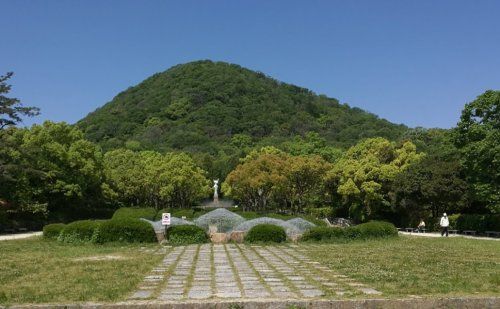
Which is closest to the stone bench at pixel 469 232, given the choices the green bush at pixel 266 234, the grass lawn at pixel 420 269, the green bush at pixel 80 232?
the grass lawn at pixel 420 269

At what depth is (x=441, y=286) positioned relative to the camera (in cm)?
896

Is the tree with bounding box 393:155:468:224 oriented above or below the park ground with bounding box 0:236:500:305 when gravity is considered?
above

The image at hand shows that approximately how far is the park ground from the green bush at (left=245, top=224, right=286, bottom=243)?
383 cm

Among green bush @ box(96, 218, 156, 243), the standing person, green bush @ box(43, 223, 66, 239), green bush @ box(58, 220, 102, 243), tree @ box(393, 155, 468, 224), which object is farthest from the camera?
the standing person

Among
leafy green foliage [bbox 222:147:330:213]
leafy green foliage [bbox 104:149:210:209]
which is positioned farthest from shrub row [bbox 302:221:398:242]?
leafy green foliage [bbox 104:149:210:209]

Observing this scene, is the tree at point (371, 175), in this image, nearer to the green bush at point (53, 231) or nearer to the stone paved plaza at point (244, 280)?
the green bush at point (53, 231)

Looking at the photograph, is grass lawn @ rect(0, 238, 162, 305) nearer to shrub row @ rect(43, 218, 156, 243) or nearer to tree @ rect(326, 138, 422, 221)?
shrub row @ rect(43, 218, 156, 243)

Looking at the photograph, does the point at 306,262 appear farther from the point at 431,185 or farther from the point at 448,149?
the point at 448,149

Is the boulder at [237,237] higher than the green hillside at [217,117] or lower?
lower

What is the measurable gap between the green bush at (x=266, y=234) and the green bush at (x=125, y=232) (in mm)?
3946

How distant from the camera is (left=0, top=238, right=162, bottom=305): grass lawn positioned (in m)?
8.34

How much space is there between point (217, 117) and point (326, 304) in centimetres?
8653

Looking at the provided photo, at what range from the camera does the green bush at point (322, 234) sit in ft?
68.4

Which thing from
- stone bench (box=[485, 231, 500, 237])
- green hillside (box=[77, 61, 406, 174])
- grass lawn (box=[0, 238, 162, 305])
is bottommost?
grass lawn (box=[0, 238, 162, 305])
